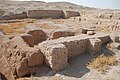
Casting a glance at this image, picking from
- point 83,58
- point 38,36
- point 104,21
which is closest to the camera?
point 83,58

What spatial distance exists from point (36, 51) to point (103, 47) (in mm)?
4436

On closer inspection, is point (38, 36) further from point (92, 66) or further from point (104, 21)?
point (92, 66)

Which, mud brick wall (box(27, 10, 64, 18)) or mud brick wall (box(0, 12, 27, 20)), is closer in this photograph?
mud brick wall (box(0, 12, 27, 20))

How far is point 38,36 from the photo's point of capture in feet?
52.7

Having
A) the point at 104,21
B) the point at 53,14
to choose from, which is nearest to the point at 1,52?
the point at 104,21

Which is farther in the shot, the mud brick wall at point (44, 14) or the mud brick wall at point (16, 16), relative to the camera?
the mud brick wall at point (44, 14)

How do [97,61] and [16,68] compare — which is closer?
[16,68]

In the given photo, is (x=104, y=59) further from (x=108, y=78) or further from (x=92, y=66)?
(x=108, y=78)

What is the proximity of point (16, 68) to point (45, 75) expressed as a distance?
1.22 metres

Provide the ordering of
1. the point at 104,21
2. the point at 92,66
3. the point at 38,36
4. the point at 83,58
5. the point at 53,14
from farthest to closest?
the point at 53,14 → the point at 104,21 → the point at 38,36 → the point at 83,58 → the point at 92,66

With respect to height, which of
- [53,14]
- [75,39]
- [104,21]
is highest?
[75,39]

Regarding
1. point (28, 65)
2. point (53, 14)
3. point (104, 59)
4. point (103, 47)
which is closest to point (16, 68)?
point (28, 65)

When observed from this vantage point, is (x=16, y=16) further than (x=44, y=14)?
No

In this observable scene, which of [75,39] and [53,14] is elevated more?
[75,39]
